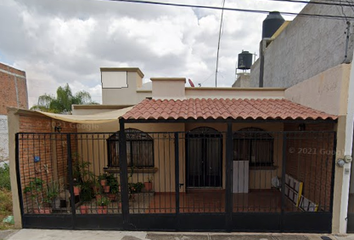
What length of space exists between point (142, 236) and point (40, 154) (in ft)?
12.2

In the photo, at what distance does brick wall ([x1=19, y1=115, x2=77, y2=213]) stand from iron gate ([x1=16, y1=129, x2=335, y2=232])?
0.03 m

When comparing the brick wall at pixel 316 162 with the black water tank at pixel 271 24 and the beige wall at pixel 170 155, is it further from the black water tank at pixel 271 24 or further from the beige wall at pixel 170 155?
the black water tank at pixel 271 24

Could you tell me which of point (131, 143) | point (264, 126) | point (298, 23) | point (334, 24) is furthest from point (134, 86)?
point (334, 24)

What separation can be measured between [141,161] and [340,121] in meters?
5.99

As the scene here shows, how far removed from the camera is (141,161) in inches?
251

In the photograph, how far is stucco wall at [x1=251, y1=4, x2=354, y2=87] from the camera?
3789 mm

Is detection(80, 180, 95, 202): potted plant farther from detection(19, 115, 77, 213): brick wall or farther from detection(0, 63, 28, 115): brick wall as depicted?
detection(0, 63, 28, 115): brick wall

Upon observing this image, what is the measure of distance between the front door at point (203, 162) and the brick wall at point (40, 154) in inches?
173

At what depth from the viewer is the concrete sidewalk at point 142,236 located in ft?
12.1

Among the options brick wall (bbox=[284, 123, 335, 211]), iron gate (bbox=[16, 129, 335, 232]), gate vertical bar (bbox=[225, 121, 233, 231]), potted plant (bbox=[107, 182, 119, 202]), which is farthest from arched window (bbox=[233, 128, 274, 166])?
potted plant (bbox=[107, 182, 119, 202])

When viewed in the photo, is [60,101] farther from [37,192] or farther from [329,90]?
[329,90]

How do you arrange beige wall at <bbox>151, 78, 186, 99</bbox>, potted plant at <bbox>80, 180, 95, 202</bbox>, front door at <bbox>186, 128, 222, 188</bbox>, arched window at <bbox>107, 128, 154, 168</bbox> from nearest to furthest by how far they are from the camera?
potted plant at <bbox>80, 180, 95, 202</bbox>, beige wall at <bbox>151, 78, 186, 99</bbox>, arched window at <bbox>107, 128, 154, 168</bbox>, front door at <bbox>186, 128, 222, 188</bbox>

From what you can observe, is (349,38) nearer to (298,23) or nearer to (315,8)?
(315,8)

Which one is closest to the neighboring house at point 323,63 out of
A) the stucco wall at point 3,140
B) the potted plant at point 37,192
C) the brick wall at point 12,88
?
the potted plant at point 37,192
